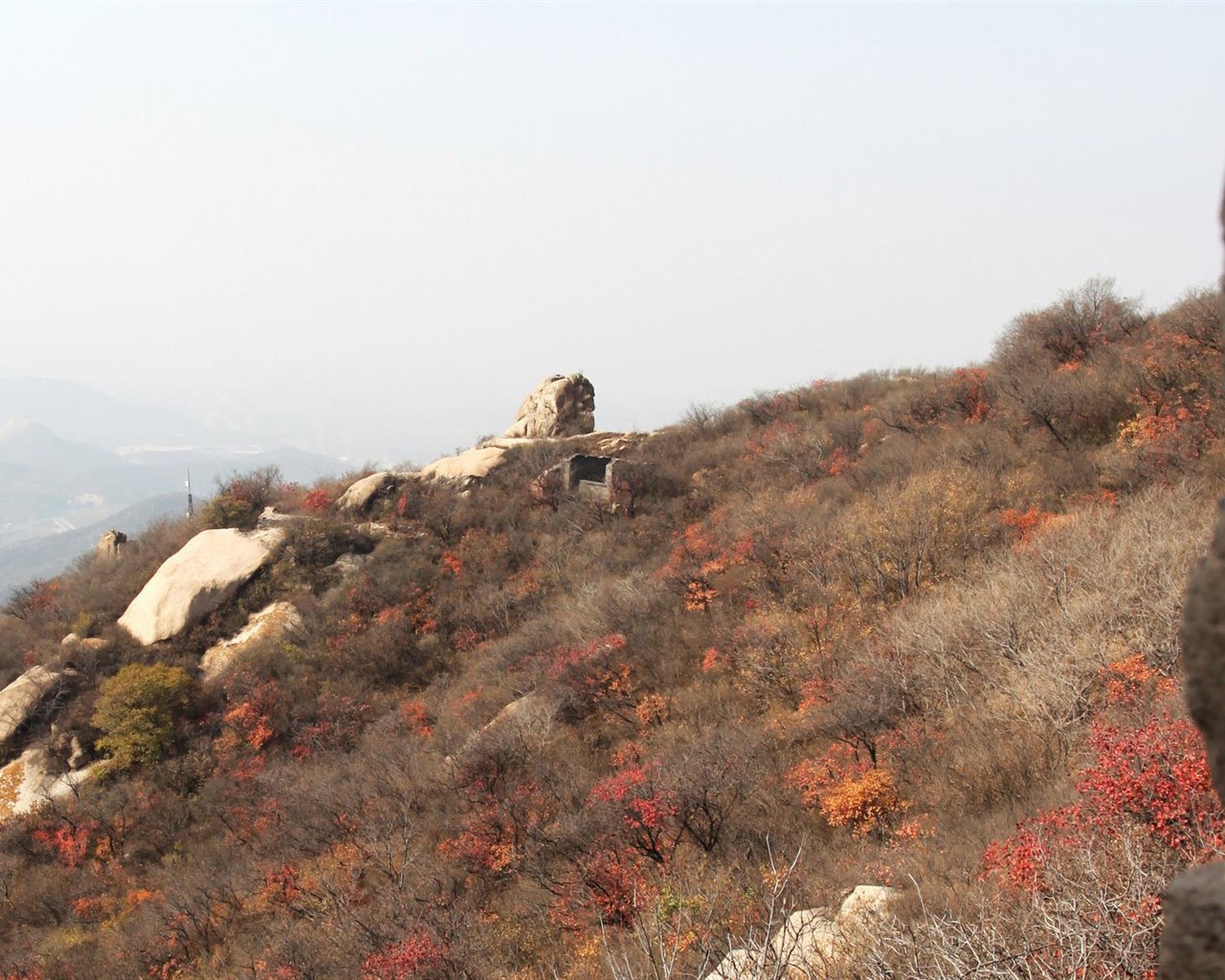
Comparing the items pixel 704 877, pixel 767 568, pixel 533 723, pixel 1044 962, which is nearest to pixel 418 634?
pixel 533 723

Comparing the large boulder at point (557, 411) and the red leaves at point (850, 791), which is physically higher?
the large boulder at point (557, 411)

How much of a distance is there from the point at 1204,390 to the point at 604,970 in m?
23.9

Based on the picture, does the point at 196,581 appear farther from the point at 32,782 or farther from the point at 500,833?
the point at 500,833

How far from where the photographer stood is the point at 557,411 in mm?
47531

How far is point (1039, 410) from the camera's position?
93.6 ft

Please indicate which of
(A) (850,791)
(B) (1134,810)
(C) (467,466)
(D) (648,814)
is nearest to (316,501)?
(C) (467,466)

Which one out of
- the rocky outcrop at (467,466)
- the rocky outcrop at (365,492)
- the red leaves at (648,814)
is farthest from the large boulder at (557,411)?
the red leaves at (648,814)

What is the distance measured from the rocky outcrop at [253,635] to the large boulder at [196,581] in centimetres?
180

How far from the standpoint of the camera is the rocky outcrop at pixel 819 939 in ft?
29.5

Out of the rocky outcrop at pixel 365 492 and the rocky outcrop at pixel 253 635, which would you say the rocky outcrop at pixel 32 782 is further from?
the rocky outcrop at pixel 365 492

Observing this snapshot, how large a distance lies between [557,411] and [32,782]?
3011 centimetres

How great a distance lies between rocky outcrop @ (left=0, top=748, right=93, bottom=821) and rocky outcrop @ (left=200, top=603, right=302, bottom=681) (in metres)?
5.30

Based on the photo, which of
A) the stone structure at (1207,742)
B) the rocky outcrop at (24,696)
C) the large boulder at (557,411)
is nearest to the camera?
the stone structure at (1207,742)

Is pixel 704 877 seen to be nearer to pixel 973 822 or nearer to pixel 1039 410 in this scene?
pixel 973 822
